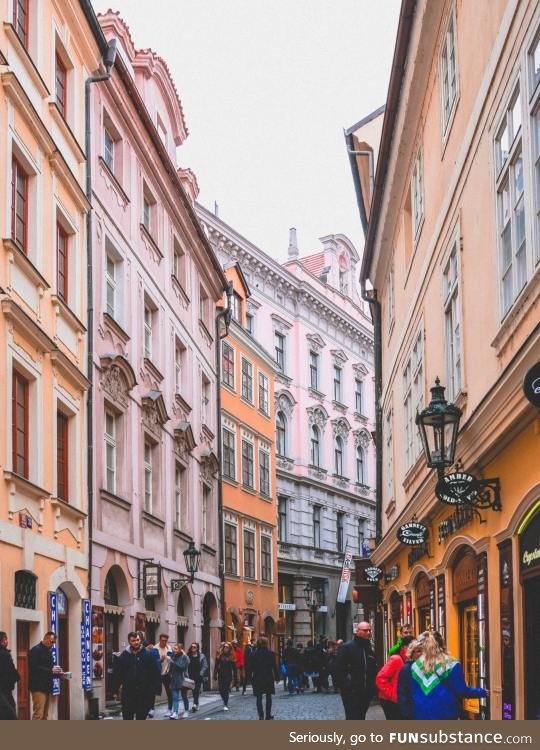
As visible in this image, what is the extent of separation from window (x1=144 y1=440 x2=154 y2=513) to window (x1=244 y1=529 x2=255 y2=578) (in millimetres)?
14372

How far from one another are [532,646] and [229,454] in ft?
97.6

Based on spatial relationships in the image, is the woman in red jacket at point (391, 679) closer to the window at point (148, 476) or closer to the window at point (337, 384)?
the window at point (148, 476)

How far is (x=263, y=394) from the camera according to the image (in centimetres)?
4681

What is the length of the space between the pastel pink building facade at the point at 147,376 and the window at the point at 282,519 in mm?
14830

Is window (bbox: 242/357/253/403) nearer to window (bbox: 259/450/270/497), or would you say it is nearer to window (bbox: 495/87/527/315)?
window (bbox: 259/450/270/497)

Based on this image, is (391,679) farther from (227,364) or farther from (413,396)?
(227,364)

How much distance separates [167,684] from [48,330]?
25.0ft

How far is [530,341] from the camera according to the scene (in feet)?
32.7

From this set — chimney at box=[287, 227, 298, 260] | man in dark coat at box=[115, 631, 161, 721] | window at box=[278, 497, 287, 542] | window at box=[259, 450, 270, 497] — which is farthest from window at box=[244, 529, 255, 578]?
man in dark coat at box=[115, 631, 161, 721]

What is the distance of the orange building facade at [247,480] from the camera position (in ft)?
134

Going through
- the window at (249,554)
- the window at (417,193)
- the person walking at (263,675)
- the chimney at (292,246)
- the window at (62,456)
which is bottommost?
the person walking at (263,675)

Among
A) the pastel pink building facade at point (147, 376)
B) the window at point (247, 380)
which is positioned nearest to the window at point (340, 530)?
the window at point (247, 380)

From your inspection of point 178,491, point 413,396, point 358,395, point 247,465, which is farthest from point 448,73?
point 358,395
